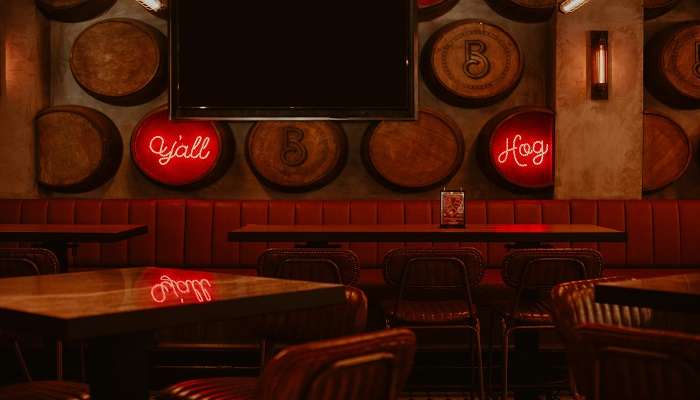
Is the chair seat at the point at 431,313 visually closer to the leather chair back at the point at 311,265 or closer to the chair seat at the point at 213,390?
the leather chair back at the point at 311,265

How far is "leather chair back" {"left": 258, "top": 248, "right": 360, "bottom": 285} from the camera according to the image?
3.47m

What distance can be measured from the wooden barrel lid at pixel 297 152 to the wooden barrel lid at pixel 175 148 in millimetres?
239

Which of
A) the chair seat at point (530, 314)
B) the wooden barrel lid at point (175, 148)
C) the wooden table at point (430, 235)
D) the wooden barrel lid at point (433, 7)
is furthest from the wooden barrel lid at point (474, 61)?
the chair seat at point (530, 314)

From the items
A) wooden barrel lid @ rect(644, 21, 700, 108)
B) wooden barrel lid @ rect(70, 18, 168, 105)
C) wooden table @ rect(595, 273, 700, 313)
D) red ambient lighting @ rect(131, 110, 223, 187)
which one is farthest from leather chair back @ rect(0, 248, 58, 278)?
wooden barrel lid @ rect(644, 21, 700, 108)

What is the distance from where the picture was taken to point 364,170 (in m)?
5.93

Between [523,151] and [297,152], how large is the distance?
1549 mm

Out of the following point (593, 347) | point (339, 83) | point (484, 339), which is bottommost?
point (484, 339)

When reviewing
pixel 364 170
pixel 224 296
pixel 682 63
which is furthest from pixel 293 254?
pixel 682 63

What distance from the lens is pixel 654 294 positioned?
1.96 meters

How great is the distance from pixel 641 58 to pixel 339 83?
2.10 metres

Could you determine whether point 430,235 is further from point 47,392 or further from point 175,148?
point 175,148

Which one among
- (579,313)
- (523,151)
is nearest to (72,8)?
(523,151)

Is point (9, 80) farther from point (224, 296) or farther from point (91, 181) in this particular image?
point (224, 296)

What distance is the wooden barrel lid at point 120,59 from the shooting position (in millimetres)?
5582
